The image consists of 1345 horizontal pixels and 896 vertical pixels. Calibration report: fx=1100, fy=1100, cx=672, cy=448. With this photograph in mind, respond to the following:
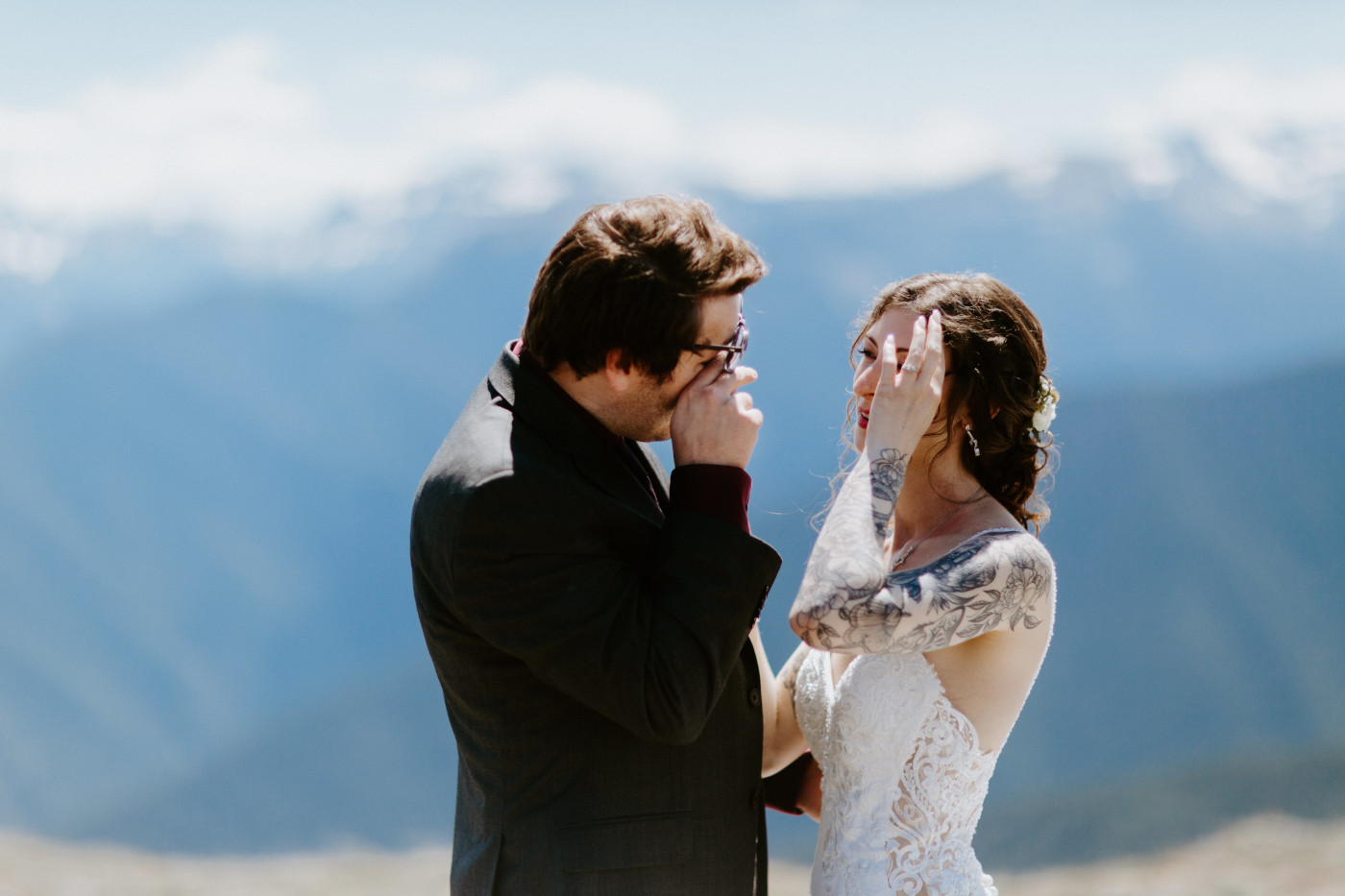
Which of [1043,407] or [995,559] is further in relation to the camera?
→ [1043,407]

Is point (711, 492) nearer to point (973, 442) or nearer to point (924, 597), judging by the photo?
point (924, 597)

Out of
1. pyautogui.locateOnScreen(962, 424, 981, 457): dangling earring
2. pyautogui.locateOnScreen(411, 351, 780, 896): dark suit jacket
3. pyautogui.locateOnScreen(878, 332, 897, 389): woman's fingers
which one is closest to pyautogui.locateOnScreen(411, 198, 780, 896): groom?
pyautogui.locateOnScreen(411, 351, 780, 896): dark suit jacket

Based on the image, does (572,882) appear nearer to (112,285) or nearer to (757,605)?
(757,605)

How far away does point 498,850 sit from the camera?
1.75 m

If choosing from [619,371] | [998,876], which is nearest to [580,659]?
[619,371]

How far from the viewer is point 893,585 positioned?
5.98 ft

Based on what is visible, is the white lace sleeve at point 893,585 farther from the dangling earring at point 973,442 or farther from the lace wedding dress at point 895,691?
the dangling earring at point 973,442

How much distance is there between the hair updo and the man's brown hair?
50cm

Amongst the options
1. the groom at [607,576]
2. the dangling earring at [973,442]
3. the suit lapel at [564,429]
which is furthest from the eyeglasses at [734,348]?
the dangling earring at [973,442]

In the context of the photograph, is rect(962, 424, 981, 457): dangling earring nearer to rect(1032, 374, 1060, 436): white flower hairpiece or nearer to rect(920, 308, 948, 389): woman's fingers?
rect(1032, 374, 1060, 436): white flower hairpiece

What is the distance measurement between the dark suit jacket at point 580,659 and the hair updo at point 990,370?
651 millimetres

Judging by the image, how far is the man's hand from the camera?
66.4 inches

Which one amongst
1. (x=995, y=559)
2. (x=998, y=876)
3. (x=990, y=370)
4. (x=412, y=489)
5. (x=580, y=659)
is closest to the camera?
(x=580, y=659)

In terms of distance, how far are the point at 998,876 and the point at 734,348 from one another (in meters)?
8.39
